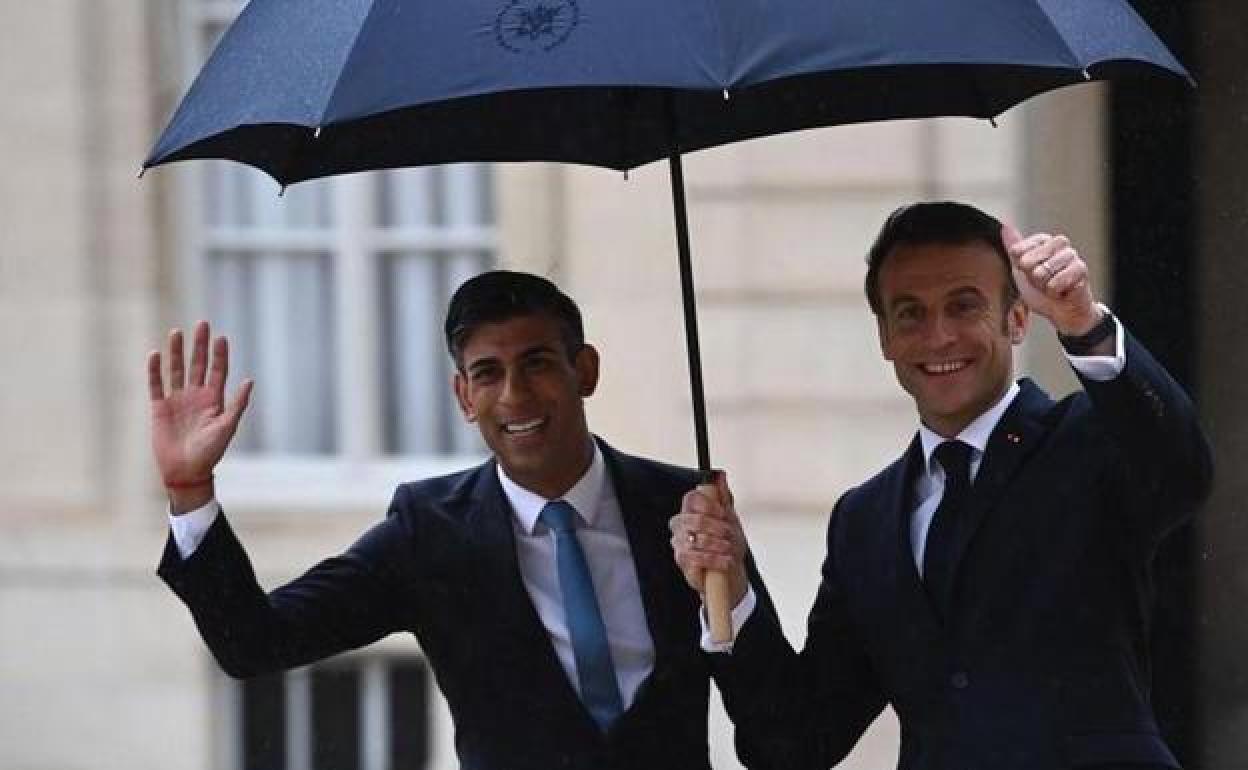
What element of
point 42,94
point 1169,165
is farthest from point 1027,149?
point 42,94

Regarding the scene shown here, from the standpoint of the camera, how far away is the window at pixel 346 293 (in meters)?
9.45

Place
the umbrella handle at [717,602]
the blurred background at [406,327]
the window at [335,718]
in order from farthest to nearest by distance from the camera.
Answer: the window at [335,718], the blurred background at [406,327], the umbrella handle at [717,602]

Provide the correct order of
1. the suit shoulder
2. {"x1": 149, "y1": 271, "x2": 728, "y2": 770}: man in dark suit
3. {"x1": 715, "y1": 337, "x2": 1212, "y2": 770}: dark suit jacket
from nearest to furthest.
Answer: {"x1": 715, "y1": 337, "x2": 1212, "y2": 770}: dark suit jacket, {"x1": 149, "y1": 271, "x2": 728, "y2": 770}: man in dark suit, the suit shoulder

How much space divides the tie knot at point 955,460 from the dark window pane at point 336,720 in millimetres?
5222

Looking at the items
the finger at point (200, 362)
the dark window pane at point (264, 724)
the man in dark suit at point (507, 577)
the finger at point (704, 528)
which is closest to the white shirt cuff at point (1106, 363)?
the finger at point (704, 528)

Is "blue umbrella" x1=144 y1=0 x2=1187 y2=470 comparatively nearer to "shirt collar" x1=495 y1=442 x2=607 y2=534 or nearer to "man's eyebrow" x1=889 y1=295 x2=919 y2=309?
"shirt collar" x1=495 y1=442 x2=607 y2=534

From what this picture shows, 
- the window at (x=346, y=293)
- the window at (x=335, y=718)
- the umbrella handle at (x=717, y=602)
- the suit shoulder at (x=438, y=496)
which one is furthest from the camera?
the window at (x=346, y=293)

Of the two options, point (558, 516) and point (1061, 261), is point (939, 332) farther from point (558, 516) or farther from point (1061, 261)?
point (558, 516)

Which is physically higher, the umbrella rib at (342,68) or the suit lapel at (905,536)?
the umbrella rib at (342,68)

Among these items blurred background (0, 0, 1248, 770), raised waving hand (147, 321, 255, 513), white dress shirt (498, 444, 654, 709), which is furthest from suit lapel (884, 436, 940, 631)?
blurred background (0, 0, 1248, 770)

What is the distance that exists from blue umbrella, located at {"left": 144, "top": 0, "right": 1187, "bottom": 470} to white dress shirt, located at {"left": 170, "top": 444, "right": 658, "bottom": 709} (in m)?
0.22

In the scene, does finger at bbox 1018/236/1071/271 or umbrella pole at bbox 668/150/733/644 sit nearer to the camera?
finger at bbox 1018/236/1071/271

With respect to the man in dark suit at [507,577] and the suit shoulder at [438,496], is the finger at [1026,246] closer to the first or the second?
the man in dark suit at [507,577]

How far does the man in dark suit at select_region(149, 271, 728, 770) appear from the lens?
4453 mm
